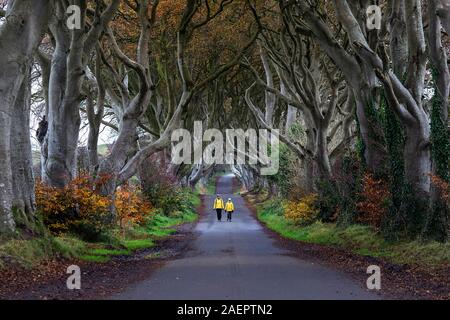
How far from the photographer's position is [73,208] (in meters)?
17.2

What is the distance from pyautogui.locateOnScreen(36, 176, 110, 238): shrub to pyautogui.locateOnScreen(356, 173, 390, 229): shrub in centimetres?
830

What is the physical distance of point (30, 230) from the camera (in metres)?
13.0

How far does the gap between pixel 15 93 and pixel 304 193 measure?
1929 cm

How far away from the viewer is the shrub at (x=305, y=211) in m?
26.8

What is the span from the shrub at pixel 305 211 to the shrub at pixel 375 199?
7.52m

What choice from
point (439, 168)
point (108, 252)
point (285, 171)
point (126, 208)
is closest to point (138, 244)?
point (126, 208)

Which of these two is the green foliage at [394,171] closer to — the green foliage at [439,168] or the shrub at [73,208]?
the green foliage at [439,168]

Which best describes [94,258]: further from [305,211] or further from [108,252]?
[305,211]

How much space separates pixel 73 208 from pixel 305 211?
41.8 feet

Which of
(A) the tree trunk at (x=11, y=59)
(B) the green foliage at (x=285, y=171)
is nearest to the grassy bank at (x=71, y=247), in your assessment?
(A) the tree trunk at (x=11, y=59)

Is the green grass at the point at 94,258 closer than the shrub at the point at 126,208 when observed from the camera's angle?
Yes

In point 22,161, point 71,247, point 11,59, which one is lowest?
point 71,247

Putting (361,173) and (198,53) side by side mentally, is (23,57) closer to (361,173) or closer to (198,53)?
(361,173)

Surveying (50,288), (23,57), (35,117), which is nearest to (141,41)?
(23,57)
